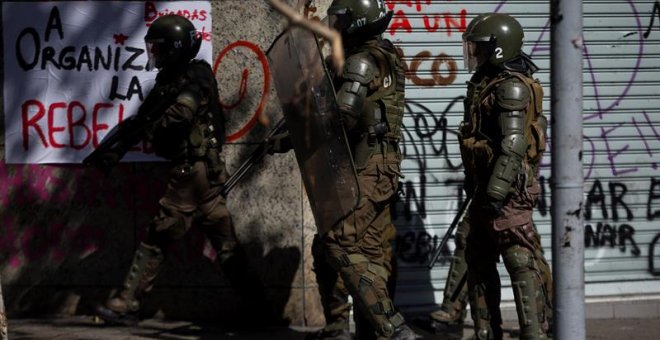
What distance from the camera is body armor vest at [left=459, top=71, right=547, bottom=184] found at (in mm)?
6457

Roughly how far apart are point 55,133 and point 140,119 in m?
1.04

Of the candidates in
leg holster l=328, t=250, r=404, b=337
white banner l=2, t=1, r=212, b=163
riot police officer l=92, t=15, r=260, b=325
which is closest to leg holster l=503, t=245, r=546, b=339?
Answer: leg holster l=328, t=250, r=404, b=337

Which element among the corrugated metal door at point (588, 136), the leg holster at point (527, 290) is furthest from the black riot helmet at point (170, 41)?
the leg holster at point (527, 290)

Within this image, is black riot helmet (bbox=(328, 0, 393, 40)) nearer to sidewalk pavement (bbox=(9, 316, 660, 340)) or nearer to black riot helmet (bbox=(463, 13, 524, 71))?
black riot helmet (bbox=(463, 13, 524, 71))

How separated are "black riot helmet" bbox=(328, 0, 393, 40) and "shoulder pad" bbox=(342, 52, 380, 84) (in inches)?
8.8

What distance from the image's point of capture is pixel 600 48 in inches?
345

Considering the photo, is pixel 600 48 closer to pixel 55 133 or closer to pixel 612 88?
pixel 612 88

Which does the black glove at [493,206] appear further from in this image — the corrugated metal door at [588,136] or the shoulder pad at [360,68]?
the corrugated metal door at [588,136]

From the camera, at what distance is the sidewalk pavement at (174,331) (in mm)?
7828

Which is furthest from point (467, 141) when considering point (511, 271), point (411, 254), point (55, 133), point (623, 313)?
point (55, 133)

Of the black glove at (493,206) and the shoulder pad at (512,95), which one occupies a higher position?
the shoulder pad at (512,95)

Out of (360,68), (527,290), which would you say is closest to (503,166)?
(527,290)

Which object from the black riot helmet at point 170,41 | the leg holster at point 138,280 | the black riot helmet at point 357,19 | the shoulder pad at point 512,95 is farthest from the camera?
the leg holster at point 138,280

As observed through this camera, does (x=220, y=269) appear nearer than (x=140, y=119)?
No
